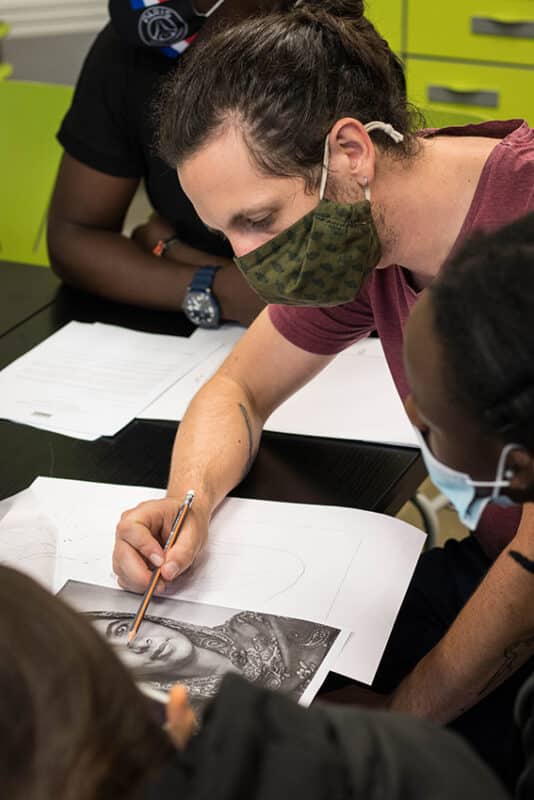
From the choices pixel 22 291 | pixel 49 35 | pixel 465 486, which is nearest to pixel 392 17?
pixel 49 35

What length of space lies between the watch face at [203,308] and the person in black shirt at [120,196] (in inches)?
1.6

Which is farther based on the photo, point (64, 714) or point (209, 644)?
point (209, 644)

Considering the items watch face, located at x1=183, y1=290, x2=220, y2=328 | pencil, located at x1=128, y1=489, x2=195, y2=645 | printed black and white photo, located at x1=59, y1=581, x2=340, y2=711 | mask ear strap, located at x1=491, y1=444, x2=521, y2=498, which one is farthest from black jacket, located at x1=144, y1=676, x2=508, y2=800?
watch face, located at x1=183, y1=290, x2=220, y2=328

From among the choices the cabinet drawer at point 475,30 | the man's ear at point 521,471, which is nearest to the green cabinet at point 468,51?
the cabinet drawer at point 475,30

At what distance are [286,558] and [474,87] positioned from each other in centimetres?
239

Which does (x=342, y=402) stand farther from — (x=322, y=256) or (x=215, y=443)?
(x=322, y=256)

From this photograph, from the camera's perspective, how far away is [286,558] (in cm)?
123

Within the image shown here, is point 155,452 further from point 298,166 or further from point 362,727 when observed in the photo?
point 362,727

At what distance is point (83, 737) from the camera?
552 mm

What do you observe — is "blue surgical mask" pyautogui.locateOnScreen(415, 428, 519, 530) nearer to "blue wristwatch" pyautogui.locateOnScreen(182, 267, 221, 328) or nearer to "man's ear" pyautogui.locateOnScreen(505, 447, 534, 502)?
"man's ear" pyautogui.locateOnScreen(505, 447, 534, 502)

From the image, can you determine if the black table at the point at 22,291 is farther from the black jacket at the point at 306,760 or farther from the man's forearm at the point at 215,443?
the black jacket at the point at 306,760

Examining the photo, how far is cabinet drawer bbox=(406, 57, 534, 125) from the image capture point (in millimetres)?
3182

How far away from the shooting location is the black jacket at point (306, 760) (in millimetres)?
571

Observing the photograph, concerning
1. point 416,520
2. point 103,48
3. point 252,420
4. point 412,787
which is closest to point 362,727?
point 412,787
